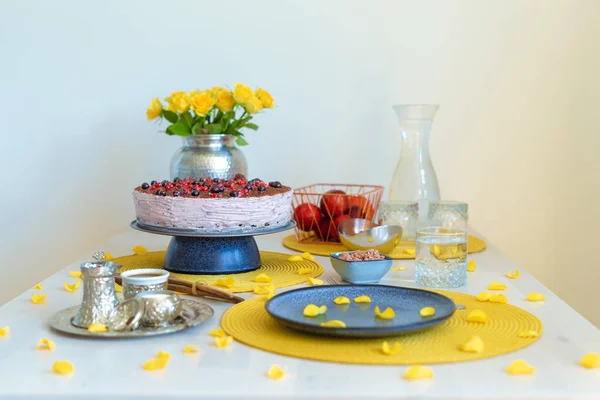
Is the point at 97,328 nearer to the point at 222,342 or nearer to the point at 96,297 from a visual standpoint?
the point at 96,297

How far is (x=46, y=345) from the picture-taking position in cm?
95

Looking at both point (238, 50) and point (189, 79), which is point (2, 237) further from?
point (238, 50)

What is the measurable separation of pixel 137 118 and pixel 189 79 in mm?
195

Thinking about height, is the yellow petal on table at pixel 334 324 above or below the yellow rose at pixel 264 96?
below

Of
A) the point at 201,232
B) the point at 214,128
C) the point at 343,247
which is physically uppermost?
the point at 214,128

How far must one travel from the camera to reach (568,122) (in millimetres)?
2129

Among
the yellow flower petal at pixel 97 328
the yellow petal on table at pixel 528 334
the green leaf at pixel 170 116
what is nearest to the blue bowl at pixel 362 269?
the yellow petal on table at pixel 528 334

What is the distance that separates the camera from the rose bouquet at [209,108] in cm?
172

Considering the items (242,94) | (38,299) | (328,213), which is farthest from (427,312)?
(242,94)

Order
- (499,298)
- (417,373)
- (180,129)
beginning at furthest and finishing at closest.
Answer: (180,129) → (499,298) → (417,373)

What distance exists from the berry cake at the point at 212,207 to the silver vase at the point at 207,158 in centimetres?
37

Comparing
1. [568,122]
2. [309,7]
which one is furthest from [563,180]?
[309,7]

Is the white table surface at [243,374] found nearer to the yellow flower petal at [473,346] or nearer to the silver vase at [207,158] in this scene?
the yellow flower petal at [473,346]

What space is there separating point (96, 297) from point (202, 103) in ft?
2.57
